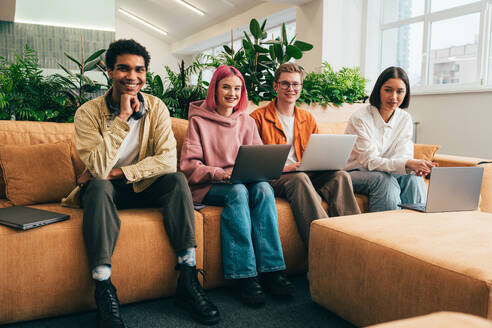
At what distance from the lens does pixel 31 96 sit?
2.46 meters

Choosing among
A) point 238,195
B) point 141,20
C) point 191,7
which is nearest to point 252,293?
point 238,195

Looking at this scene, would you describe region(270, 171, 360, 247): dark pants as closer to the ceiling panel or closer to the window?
the window

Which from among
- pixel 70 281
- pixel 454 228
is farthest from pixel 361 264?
→ pixel 70 281

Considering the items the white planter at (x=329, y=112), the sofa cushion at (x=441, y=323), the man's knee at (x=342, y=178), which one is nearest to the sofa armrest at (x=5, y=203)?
the man's knee at (x=342, y=178)

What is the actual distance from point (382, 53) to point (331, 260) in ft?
18.3

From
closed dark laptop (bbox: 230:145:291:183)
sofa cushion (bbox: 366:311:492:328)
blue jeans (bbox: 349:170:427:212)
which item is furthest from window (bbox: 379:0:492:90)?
sofa cushion (bbox: 366:311:492:328)

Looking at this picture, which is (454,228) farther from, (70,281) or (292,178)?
(70,281)

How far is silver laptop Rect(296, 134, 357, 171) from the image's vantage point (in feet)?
6.69

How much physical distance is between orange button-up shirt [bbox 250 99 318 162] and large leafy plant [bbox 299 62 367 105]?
858mm

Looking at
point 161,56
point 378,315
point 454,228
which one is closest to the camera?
point 378,315

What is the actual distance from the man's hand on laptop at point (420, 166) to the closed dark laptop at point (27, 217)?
5.96ft

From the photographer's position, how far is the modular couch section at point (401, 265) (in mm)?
1142

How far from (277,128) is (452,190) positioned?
105 centimetres

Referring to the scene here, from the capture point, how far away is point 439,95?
17.0 feet
